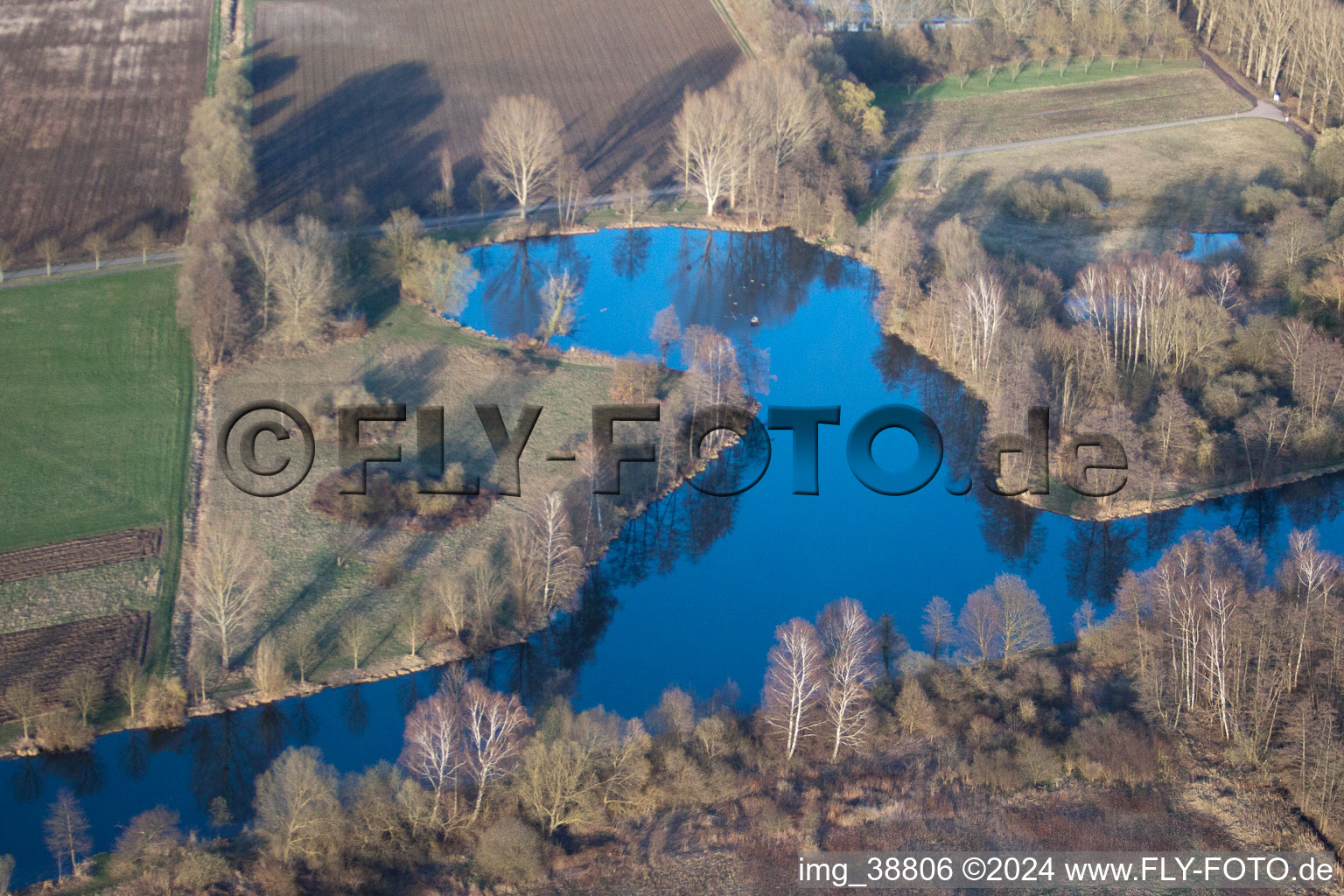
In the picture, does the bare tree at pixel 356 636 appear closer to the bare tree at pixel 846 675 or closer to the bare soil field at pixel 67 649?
the bare soil field at pixel 67 649

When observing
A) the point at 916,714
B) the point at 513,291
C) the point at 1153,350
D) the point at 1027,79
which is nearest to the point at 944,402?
the point at 1153,350

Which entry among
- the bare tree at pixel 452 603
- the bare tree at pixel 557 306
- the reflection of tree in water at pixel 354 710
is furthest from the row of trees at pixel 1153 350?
the reflection of tree in water at pixel 354 710

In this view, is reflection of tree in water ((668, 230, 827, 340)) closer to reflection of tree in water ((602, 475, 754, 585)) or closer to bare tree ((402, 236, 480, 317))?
bare tree ((402, 236, 480, 317))

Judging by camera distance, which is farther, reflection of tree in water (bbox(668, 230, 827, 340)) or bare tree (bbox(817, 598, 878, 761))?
reflection of tree in water (bbox(668, 230, 827, 340))

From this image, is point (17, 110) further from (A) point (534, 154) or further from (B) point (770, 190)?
(B) point (770, 190)

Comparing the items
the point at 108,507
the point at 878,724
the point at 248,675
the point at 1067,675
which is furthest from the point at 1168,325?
the point at 108,507

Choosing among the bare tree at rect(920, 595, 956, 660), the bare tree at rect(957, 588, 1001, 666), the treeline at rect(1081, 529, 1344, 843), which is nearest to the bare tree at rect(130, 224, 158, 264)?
the bare tree at rect(920, 595, 956, 660)
